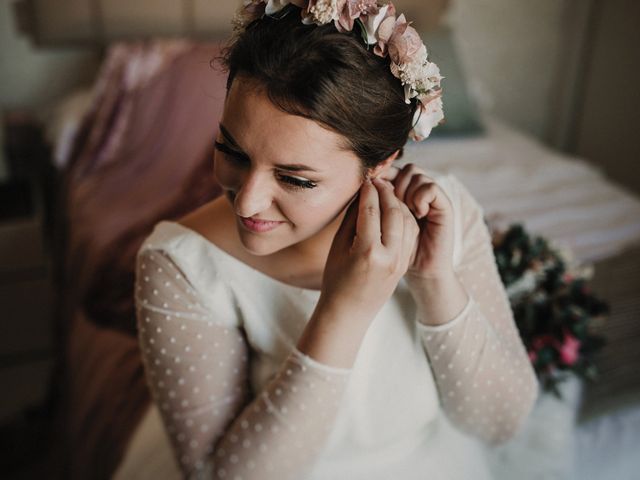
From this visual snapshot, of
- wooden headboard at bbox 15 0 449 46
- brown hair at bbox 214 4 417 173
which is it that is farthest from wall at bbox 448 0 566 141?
brown hair at bbox 214 4 417 173

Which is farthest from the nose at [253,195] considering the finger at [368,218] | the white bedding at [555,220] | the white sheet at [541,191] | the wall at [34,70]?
the wall at [34,70]

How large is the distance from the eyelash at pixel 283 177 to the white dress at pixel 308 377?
0.18m

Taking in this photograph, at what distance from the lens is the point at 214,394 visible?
0.94 m

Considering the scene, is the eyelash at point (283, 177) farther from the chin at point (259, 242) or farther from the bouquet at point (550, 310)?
the bouquet at point (550, 310)

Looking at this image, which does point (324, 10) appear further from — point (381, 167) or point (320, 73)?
point (381, 167)

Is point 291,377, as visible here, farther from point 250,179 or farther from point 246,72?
point 246,72

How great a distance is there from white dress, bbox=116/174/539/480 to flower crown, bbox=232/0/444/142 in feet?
0.99

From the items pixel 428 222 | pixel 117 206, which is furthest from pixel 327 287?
pixel 117 206

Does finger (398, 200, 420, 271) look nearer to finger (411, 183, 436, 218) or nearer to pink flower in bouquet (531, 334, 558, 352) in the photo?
finger (411, 183, 436, 218)

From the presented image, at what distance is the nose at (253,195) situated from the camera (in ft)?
2.58

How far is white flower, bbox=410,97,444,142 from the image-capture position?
2.73 feet

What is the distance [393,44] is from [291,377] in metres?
0.45

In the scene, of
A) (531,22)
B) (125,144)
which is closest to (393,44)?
(125,144)

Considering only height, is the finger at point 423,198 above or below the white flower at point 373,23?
below
